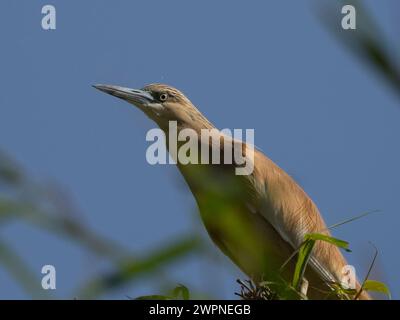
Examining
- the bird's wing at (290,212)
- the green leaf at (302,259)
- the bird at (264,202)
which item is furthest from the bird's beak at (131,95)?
the green leaf at (302,259)

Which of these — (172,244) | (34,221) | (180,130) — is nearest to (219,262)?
(172,244)

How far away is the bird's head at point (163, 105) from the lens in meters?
5.10

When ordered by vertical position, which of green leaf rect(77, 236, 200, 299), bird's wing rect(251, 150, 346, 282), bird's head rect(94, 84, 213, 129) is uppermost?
bird's head rect(94, 84, 213, 129)

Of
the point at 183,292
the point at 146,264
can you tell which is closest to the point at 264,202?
the point at 183,292

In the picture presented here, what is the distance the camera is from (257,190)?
182 inches

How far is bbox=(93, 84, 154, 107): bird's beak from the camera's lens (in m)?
5.04

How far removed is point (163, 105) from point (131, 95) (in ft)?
0.82

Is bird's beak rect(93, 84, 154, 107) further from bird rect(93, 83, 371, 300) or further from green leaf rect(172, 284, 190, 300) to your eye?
green leaf rect(172, 284, 190, 300)

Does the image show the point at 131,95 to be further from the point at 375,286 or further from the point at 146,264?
the point at 146,264

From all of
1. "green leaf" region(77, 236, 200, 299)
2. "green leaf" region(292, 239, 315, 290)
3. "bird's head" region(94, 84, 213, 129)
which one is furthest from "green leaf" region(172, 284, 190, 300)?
"bird's head" region(94, 84, 213, 129)
